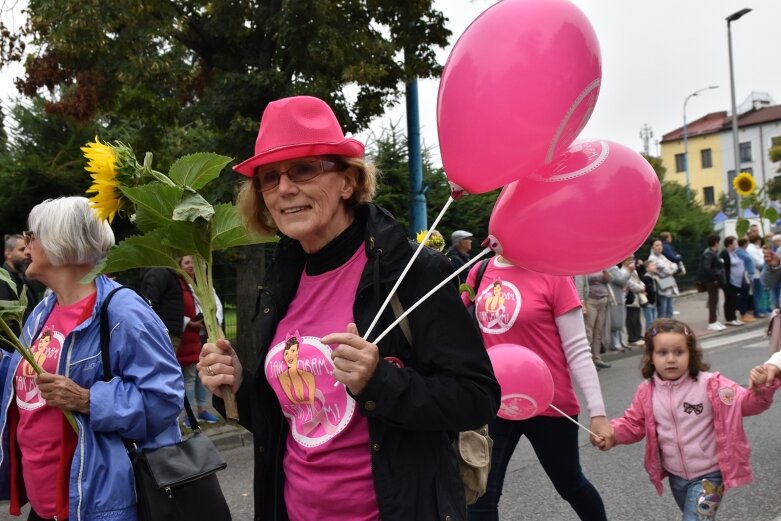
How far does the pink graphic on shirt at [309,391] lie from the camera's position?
6.53ft

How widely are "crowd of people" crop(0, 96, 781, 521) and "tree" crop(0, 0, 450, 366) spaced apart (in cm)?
524

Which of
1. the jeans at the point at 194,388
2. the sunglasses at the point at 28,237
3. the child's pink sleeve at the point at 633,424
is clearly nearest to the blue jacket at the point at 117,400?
the sunglasses at the point at 28,237

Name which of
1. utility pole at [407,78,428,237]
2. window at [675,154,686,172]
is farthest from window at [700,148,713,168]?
utility pole at [407,78,428,237]

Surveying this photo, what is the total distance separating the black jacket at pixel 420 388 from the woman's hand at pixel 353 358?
0.03 metres

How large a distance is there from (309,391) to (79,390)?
3.08 ft

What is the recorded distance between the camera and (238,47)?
9.08 metres

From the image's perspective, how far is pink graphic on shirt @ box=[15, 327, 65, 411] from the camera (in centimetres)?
265

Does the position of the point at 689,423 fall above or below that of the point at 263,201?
below

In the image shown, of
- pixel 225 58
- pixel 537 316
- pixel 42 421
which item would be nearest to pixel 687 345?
pixel 537 316

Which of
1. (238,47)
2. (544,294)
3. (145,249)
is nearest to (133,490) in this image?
(145,249)

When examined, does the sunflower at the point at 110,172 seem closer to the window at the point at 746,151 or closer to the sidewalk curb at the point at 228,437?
the sidewalk curb at the point at 228,437

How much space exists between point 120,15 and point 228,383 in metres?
7.03

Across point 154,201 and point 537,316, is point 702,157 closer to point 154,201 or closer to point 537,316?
point 537,316

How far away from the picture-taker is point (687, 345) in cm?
362
